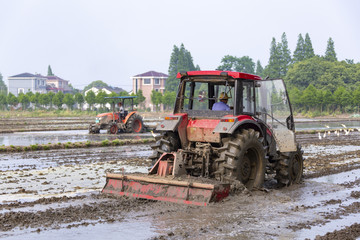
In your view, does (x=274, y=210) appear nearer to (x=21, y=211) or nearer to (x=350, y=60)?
(x=21, y=211)

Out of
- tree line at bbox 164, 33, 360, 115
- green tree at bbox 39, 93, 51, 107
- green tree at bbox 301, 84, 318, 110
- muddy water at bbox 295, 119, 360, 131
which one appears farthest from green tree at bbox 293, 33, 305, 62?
muddy water at bbox 295, 119, 360, 131

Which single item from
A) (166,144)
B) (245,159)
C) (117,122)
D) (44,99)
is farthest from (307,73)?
(166,144)

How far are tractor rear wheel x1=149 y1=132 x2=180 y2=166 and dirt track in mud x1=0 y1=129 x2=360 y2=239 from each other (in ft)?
4.31

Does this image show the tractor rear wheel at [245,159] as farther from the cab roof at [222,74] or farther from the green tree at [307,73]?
the green tree at [307,73]

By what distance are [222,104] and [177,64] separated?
95.1 m

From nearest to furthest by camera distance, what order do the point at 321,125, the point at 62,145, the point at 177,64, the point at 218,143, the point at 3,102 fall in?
the point at 218,143, the point at 62,145, the point at 321,125, the point at 3,102, the point at 177,64

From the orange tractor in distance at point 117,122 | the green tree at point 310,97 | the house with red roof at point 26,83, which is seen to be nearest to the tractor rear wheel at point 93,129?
the orange tractor in distance at point 117,122

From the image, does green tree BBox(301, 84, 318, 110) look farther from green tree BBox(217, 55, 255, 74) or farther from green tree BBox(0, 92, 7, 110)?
green tree BBox(0, 92, 7, 110)

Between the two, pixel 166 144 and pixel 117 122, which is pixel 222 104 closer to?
pixel 166 144

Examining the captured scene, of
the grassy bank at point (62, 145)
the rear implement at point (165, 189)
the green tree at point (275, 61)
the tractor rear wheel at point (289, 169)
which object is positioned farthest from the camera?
the green tree at point (275, 61)

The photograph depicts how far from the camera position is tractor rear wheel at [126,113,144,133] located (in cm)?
2872

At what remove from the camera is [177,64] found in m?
104

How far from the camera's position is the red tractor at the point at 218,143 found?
8.82 metres

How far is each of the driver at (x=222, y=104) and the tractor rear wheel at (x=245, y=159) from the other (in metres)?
0.66
